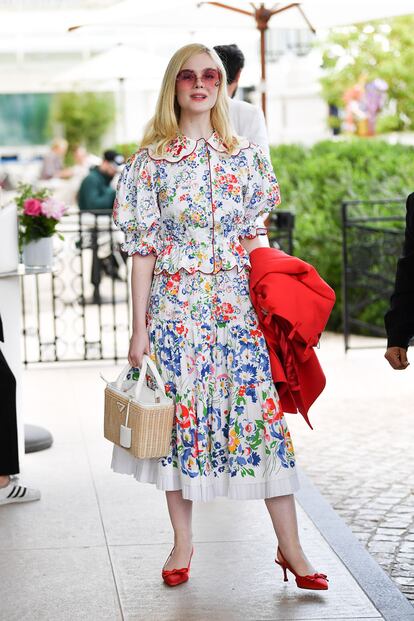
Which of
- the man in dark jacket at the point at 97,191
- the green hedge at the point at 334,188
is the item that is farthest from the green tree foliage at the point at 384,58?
the man in dark jacket at the point at 97,191

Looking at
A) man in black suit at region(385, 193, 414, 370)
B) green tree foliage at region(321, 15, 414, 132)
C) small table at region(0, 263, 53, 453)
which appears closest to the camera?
man in black suit at region(385, 193, 414, 370)

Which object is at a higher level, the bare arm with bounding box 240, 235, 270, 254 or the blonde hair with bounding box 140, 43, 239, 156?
the blonde hair with bounding box 140, 43, 239, 156

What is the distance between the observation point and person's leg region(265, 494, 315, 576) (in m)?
4.70

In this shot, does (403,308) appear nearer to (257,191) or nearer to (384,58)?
(257,191)

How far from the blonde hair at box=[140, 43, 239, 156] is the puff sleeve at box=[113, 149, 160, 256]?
0.29 ft

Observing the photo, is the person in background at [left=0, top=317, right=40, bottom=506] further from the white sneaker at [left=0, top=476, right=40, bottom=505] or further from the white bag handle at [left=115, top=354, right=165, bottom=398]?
the white bag handle at [left=115, top=354, right=165, bottom=398]

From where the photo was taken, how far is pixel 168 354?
4672 mm

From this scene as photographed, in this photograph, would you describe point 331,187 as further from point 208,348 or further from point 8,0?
point 8,0

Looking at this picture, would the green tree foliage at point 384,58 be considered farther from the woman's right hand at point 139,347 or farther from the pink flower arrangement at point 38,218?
the woman's right hand at point 139,347

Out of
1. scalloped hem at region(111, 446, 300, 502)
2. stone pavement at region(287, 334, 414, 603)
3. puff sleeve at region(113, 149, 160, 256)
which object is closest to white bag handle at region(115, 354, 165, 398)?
scalloped hem at region(111, 446, 300, 502)

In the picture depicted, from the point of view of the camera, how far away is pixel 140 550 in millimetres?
5258

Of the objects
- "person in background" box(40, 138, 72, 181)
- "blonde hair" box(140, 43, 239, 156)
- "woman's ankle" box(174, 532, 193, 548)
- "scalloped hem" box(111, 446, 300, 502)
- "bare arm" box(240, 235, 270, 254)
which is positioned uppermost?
"person in background" box(40, 138, 72, 181)

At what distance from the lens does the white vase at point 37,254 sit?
7117 millimetres

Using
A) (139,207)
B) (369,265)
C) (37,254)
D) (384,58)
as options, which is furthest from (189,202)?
(384,58)
